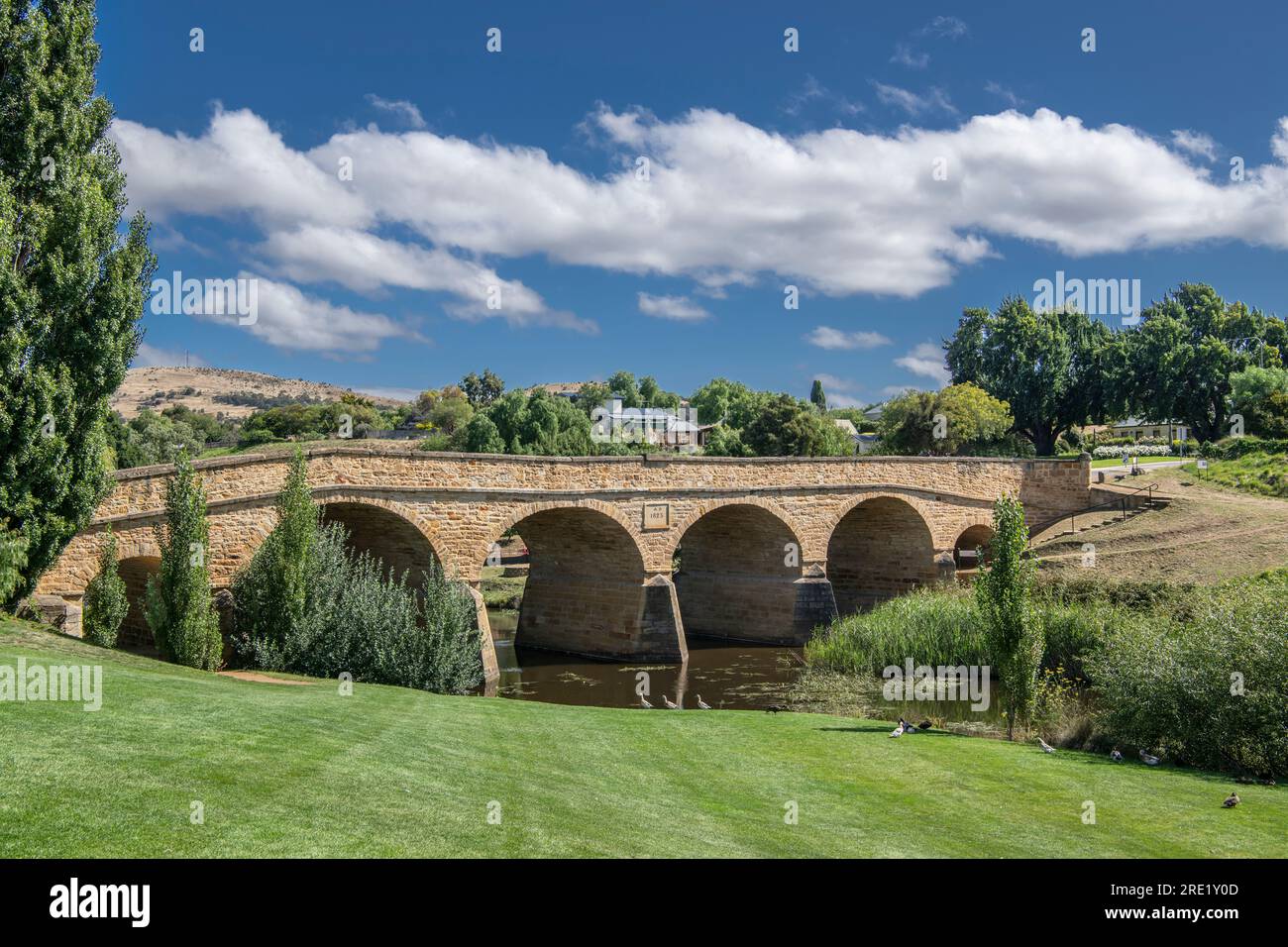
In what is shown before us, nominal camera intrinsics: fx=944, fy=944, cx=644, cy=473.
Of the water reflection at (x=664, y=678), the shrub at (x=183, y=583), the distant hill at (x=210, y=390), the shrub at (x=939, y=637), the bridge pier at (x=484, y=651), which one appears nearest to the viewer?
the shrub at (x=183, y=583)

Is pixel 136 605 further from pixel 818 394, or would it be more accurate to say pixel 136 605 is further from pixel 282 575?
pixel 818 394

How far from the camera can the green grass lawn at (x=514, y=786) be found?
259 inches

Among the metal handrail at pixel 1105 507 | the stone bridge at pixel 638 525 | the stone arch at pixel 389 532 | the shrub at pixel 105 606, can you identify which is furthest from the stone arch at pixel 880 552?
the shrub at pixel 105 606

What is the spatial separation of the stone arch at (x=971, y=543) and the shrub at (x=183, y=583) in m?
28.1

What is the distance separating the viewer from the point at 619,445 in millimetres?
68125

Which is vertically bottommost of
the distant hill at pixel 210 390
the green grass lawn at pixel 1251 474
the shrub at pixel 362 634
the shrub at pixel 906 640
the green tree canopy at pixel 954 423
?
the shrub at pixel 906 640

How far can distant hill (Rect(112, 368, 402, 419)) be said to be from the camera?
118750 mm

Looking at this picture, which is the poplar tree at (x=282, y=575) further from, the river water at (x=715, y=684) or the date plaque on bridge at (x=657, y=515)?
the date plaque on bridge at (x=657, y=515)

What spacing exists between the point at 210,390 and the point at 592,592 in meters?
117

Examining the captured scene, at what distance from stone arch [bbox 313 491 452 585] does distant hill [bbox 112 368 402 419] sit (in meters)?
98.3

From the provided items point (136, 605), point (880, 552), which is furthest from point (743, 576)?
point (136, 605)
